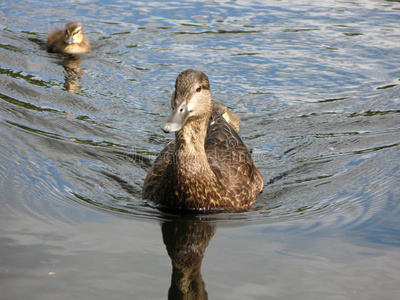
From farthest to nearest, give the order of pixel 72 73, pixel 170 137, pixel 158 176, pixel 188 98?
pixel 72 73 < pixel 170 137 < pixel 158 176 < pixel 188 98

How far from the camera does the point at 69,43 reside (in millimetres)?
10734

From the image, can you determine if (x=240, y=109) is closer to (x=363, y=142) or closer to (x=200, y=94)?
(x=363, y=142)

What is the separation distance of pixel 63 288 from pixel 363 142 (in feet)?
15.2

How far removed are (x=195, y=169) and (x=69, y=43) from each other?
221 inches

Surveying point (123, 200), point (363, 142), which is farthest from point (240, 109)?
point (123, 200)

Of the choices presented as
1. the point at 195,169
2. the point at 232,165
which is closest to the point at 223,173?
the point at 232,165

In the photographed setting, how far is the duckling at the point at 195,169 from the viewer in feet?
18.2

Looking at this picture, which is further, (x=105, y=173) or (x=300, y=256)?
(x=105, y=173)

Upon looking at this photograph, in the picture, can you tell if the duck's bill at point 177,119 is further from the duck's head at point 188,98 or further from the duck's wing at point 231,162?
the duck's wing at point 231,162

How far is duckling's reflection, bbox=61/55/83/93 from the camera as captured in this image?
9.25m

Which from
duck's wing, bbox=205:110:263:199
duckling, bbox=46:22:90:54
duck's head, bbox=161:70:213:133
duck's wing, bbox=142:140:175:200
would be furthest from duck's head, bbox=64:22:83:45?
duck's head, bbox=161:70:213:133

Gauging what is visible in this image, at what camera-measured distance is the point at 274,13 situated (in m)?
12.1

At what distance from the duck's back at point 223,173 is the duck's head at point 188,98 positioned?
23.0 inches

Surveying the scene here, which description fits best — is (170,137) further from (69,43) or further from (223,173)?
(69,43)
